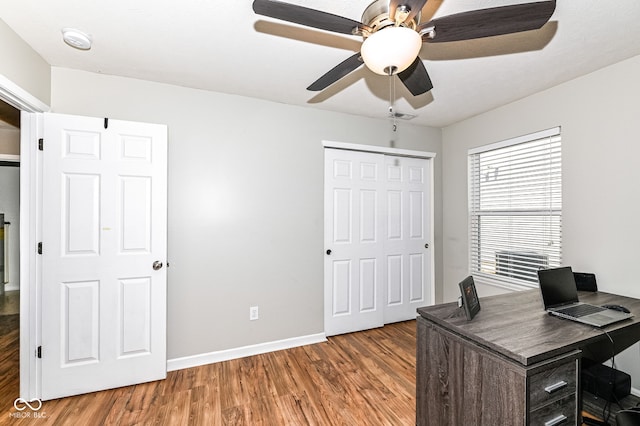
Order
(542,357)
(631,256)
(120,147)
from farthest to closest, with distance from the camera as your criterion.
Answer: (120,147), (631,256), (542,357)

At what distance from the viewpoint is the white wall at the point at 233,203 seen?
2.54 meters

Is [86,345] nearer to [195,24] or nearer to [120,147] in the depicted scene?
[120,147]

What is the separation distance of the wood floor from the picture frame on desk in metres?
0.89

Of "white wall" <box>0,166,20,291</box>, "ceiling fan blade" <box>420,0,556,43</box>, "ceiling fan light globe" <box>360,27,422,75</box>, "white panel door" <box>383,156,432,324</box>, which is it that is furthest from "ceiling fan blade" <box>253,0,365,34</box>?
"white wall" <box>0,166,20,291</box>

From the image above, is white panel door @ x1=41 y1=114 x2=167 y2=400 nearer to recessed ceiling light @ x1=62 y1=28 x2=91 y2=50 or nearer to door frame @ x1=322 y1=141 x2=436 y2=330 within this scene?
recessed ceiling light @ x1=62 y1=28 x2=91 y2=50

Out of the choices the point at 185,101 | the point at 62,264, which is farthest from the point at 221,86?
the point at 62,264

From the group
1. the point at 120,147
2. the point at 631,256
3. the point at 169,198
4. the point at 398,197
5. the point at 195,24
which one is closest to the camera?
the point at 195,24

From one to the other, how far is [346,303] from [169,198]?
2168 millimetres

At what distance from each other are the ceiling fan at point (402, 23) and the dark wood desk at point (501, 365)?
4.47 ft

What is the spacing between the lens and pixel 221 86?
8.55ft

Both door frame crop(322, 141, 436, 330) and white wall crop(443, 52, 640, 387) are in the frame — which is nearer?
white wall crop(443, 52, 640, 387)

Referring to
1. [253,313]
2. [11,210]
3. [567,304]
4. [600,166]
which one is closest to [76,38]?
[253,313]

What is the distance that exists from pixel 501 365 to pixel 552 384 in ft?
0.79

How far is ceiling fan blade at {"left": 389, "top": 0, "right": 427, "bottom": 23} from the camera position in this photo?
1.08m
